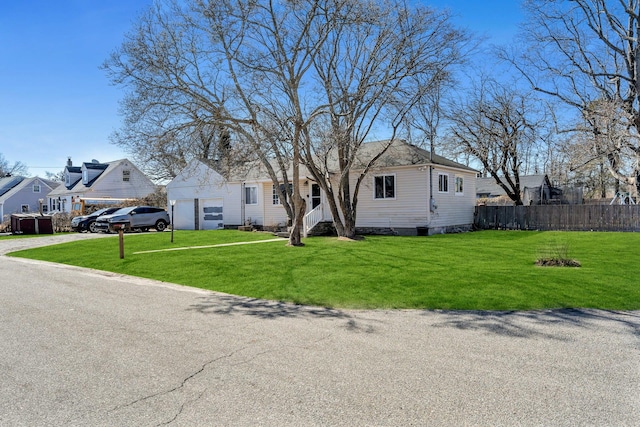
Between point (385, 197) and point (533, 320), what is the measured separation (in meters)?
15.4

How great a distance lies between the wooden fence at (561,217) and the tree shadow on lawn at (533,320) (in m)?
18.0

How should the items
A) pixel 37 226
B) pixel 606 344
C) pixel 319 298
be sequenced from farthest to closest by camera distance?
1. pixel 37 226
2. pixel 319 298
3. pixel 606 344

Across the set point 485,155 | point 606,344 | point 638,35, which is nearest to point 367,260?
point 606,344

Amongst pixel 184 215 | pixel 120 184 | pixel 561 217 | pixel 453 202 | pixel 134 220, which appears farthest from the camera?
pixel 120 184

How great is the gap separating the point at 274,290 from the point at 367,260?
401 cm

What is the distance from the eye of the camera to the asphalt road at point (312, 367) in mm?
3639

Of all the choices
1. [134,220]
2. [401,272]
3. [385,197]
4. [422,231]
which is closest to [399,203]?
[385,197]

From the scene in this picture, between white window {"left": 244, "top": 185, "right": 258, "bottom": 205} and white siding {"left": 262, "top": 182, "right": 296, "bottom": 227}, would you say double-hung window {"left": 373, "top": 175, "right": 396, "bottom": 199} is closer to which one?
white siding {"left": 262, "top": 182, "right": 296, "bottom": 227}

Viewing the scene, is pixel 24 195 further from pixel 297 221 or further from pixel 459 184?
pixel 459 184

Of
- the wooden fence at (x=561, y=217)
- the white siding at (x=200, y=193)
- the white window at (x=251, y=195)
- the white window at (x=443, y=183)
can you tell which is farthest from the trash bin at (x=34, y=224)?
the wooden fence at (x=561, y=217)

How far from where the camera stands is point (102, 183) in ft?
138

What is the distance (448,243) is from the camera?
1711cm

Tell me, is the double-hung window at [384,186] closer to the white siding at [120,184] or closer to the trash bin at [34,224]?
the trash bin at [34,224]

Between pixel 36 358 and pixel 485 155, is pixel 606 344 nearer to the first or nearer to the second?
pixel 36 358
